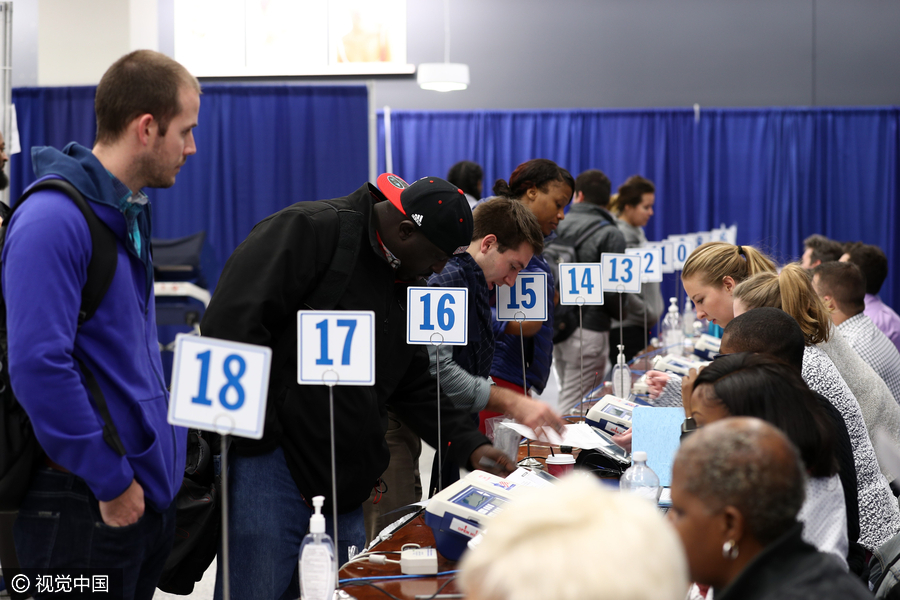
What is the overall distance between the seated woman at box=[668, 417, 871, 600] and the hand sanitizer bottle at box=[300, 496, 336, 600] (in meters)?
0.63

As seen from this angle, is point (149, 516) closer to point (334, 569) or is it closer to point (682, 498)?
point (334, 569)

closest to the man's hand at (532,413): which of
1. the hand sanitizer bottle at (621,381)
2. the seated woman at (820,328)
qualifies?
the seated woman at (820,328)

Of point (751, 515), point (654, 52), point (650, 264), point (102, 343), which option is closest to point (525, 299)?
point (102, 343)

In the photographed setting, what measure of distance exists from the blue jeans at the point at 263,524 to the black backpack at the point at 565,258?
2890 mm

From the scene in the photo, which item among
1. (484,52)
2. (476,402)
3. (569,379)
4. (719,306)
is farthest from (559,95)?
(476,402)

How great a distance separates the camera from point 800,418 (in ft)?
4.22

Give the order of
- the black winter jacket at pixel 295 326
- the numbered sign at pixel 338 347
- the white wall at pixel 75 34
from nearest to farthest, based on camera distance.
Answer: the numbered sign at pixel 338 347, the black winter jacket at pixel 295 326, the white wall at pixel 75 34

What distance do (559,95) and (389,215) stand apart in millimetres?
7194

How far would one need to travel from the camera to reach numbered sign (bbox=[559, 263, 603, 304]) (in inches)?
115

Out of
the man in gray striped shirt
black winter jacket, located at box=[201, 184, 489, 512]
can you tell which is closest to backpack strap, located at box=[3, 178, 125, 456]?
black winter jacket, located at box=[201, 184, 489, 512]

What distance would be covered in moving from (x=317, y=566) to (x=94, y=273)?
0.61m

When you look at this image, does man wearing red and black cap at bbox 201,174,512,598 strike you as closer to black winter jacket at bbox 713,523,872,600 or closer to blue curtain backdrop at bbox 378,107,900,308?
black winter jacket at bbox 713,523,872,600

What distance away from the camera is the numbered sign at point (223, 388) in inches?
45.3

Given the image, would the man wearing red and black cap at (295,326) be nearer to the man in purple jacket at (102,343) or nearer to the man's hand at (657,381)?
the man in purple jacket at (102,343)
